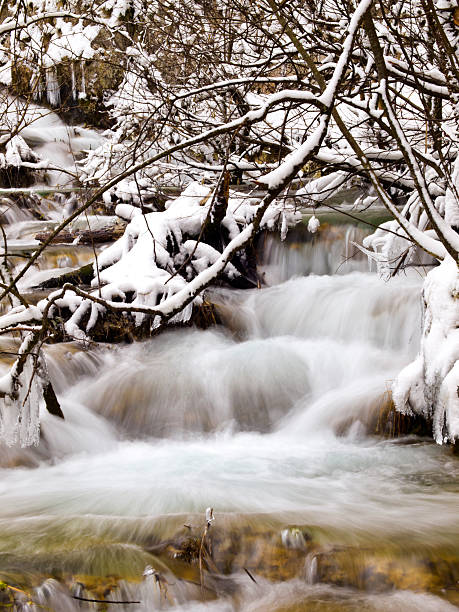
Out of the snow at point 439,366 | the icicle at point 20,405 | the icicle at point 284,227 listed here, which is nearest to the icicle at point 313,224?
the icicle at point 284,227

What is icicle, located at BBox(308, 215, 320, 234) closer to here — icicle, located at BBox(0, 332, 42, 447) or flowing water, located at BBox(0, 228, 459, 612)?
flowing water, located at BBox(0, 228, 459, 612)

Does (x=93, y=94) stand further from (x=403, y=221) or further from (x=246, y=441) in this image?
(x=403, y=221)

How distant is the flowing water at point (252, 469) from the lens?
2.78 metres

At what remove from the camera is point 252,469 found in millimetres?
4582

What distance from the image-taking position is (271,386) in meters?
5.85

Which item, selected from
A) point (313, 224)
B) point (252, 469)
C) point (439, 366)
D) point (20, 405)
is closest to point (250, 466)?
point (252, 469)

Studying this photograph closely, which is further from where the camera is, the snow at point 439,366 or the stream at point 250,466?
the snow at point 439,366

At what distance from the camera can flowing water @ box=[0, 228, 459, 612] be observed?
9.11ft

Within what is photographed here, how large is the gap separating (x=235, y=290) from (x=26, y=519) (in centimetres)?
472

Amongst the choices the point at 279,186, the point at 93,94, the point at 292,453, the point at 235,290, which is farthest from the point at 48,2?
the point at 279,186

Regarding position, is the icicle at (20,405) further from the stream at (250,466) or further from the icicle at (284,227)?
the icicle at (284,227)

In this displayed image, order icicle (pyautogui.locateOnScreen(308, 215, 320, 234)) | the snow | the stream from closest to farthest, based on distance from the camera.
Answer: the stream < the snow < icicle (pyautogui.locateOnScreen(308, 215, 320, 234))

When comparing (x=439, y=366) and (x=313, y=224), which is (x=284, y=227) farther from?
(x=439, y=366)

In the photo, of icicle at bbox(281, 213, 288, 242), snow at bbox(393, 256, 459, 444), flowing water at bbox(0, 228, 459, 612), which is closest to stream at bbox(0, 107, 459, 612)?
flowing water at bbox(0, 228, 459, 612)
